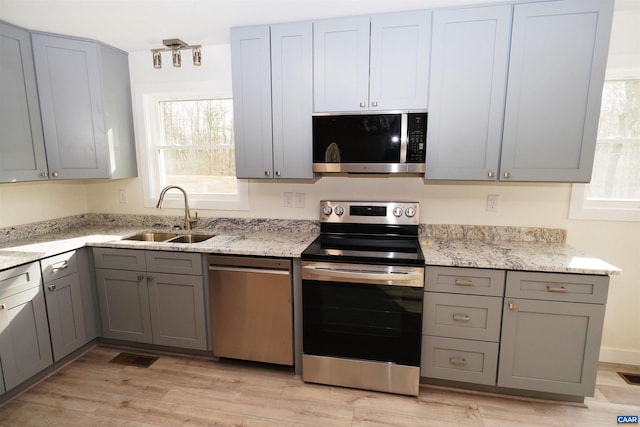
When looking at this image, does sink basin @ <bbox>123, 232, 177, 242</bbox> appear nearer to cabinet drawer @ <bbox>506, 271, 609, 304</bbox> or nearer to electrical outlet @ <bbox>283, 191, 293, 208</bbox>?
electrical outlet @ <bbox>283, 191, 293, 208</bbox>

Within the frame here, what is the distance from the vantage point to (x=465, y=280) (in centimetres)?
194

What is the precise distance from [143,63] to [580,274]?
349 cm

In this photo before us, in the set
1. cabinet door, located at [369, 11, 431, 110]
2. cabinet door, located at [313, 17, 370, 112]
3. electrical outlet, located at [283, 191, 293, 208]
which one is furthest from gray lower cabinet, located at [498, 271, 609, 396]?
electrical outlet, located at [283, 191, 293, 208]

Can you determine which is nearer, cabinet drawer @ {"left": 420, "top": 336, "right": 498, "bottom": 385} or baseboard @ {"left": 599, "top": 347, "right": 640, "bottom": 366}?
cabinet drawer @ {"left": 420, "top": 336, "right": 498, "bottom": 385}

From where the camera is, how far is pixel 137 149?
293 cm

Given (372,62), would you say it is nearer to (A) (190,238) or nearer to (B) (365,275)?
(B) (365,275)

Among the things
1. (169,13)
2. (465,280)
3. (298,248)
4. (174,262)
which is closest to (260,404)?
(298,248)

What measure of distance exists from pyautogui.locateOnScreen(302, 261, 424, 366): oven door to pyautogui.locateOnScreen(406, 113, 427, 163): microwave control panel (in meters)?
0.71

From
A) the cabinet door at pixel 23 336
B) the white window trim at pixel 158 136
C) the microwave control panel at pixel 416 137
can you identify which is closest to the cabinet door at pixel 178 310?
the cabinet door at pixel 23 336

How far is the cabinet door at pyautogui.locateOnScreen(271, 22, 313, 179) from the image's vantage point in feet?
7.14

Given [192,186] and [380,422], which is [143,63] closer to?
[192,186]

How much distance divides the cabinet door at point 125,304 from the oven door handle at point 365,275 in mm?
1298

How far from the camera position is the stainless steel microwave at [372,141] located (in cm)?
207

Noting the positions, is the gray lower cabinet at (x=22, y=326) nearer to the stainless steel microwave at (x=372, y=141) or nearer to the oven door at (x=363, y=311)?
the oven door at (x=363, y=311)
